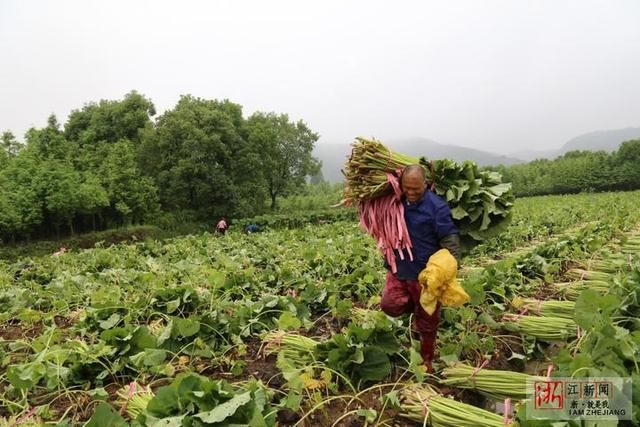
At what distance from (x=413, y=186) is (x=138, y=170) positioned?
3058 cm

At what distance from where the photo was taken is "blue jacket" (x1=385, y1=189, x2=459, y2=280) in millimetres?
3617

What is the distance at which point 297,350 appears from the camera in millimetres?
3820

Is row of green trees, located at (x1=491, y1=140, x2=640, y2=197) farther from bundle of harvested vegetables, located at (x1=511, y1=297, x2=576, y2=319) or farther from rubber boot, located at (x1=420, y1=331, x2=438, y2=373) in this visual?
rubber boot, located at (x1=420, y1=331, x2=438, y2=373)

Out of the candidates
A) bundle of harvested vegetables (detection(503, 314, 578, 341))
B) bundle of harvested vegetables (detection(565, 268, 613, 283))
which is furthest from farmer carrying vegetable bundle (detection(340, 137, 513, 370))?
bundle of harvested vegetables (detection(565, 268, 613, 283))

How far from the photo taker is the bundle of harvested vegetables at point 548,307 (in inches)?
171

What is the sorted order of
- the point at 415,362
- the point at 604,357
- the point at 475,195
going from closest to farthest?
the point at 604,357 < the point at 415,362 < the point at 475,195

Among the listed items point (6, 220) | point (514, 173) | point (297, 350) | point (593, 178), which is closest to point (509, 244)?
point (297, 350)

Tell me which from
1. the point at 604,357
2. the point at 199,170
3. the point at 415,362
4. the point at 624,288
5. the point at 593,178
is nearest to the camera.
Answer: the point at 604,357

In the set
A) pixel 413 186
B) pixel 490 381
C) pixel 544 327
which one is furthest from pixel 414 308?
pixel 544 327

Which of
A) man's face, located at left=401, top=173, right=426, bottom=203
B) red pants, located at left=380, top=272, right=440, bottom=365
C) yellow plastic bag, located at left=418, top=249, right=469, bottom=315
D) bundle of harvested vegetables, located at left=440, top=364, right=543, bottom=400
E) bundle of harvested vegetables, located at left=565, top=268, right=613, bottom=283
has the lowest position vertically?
bundle of harvested vegetables, located at left=440, top=364, right=543, bottom=400

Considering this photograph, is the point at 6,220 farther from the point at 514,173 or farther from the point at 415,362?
the point at 514,173

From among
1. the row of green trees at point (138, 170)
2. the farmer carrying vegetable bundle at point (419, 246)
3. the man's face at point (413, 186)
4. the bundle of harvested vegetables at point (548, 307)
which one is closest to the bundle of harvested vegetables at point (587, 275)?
the bundle of harvested vegetables at point (548, 307)

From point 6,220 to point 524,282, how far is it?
2464 centimetres

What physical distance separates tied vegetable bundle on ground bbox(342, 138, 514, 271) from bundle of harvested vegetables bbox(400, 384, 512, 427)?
1065 millimetres
